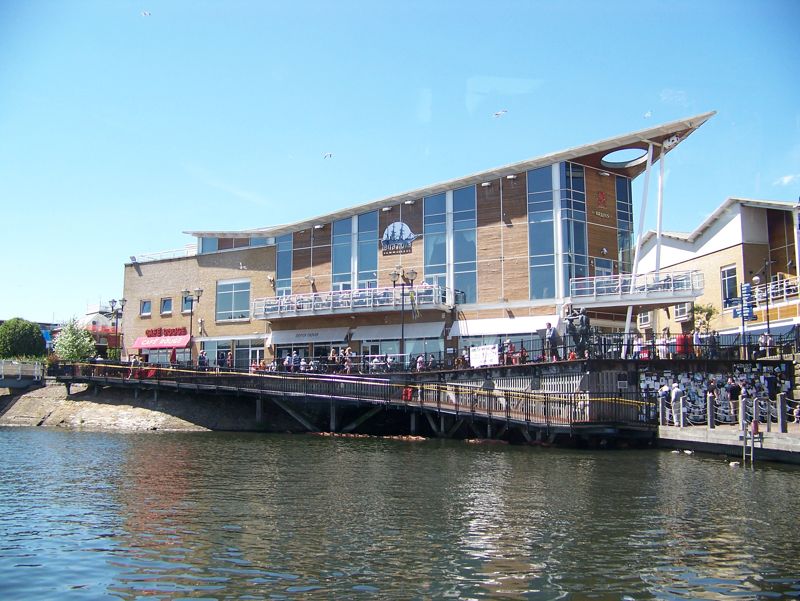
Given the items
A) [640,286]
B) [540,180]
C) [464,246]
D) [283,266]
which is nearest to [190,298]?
[283,266]

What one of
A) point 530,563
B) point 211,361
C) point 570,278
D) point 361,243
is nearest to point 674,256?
point 570,278

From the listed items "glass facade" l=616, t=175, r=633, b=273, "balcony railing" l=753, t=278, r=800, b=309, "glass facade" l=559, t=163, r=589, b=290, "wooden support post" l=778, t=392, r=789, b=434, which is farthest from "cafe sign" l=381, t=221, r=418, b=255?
"wooden support post" l=778, t=392, r=789, b=434

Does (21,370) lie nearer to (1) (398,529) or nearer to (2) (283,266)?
(2) (283,266)

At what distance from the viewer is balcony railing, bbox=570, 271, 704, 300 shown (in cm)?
3634

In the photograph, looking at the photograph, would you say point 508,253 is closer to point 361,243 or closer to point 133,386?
point 361,243

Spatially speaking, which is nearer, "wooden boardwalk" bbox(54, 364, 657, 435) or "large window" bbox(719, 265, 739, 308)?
"wooden boardwalk" bbox(54, 364, 657, 435)

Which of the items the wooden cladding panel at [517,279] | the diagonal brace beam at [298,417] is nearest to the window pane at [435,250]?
the wooden cladding panel at [517,279]

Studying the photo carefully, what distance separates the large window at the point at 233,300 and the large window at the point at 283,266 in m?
2.55

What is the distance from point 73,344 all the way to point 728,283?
4900 cm

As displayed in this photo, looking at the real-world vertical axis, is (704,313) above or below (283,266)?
below

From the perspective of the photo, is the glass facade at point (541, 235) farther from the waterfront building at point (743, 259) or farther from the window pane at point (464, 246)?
the waterfront building at point (743, 259)

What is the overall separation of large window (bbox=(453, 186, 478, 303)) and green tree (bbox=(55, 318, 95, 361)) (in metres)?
32.4

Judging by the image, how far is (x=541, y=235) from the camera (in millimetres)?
40281

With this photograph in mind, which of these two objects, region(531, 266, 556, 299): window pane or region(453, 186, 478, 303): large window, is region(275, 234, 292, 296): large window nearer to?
region(453, 186, 478, 303): large window
